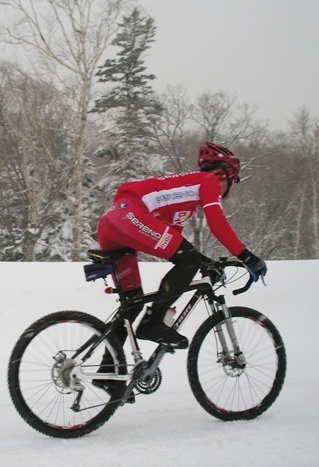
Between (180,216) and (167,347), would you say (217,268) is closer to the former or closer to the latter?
(180,216)

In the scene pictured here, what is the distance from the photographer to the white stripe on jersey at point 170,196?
11.4ft

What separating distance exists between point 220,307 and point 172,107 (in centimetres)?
2798

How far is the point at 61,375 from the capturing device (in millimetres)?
3223

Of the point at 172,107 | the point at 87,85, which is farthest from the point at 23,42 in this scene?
the point at 172,107

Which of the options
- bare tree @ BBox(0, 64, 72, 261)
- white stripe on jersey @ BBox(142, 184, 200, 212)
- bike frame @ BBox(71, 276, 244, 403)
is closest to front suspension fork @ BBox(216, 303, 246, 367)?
bike frame @ BBox(71, 276, 244, 403)

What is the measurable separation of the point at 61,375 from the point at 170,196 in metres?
1.40

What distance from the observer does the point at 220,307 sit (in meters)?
3.65

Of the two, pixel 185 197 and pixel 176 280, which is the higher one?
pixel 185 197

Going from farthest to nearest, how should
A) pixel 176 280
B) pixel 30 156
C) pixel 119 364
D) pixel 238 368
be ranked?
pixel 30 156
pixel 238 368
pixel 176 280
pixel 119 364

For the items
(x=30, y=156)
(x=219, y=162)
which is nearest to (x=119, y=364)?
(x=219, y=162)

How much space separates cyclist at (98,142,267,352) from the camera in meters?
3.39

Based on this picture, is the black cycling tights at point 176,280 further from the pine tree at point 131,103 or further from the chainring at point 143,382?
the pine tree at point 131,103

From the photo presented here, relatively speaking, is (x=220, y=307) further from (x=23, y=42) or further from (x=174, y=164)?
(x=174, y=164)

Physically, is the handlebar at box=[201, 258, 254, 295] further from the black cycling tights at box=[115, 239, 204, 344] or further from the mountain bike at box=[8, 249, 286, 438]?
the black cycling tights at box=[115, 239, 204, 344]
